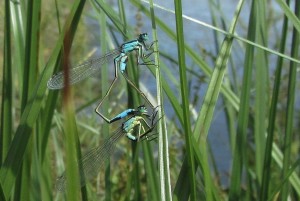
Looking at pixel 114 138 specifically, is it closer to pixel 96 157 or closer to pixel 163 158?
pixel 96 157

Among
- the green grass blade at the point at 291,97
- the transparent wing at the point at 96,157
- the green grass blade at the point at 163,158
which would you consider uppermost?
the green grass blade at the point at 291,97

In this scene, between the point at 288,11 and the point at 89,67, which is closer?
the point at 288,11

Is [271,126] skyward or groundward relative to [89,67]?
groundward

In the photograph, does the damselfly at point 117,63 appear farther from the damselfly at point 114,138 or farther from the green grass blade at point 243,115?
the green grass blade at point 243,115

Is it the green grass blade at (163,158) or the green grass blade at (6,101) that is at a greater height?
the green grass blade at (6,101)

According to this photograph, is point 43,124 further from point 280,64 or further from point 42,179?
point 280,64

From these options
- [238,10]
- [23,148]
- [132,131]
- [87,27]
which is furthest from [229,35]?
[87,27]

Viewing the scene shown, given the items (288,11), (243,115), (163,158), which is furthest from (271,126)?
(163,158)

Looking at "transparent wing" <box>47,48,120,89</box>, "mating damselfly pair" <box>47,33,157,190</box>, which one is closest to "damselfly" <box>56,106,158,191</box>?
"mating damselfly pair" <box>47,33,157,190</box>

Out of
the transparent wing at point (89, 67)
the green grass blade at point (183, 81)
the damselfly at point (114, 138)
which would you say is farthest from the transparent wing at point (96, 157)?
the green grass blade at point (183, 81)
